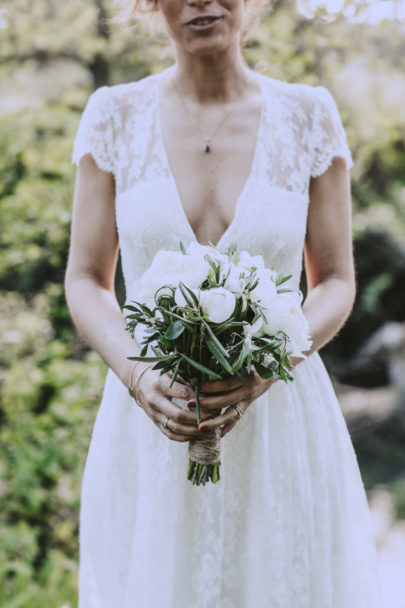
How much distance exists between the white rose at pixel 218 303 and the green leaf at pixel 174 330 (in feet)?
0.20

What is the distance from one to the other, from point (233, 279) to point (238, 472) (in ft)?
2.09

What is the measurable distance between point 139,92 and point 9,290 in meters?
2.68

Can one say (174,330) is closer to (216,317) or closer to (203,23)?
(216,317)

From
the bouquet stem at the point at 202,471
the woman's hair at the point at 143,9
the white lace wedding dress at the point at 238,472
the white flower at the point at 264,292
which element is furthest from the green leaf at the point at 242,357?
the woman's hair at the point at 143,9

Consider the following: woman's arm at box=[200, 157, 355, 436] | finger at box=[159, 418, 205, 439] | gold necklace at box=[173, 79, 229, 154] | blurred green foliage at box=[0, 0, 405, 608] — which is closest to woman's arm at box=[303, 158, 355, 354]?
woman's arm at box=[200, 157, 355, 436]

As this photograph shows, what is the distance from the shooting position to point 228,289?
1.43 metres

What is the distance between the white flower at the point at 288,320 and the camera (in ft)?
4.67

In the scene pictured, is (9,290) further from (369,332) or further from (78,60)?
(369,332)

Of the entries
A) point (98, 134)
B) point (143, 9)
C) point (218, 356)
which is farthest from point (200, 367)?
point (143, 9)

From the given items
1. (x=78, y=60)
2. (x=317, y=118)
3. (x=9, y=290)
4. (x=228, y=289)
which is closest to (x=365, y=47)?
(x=78, y=60)

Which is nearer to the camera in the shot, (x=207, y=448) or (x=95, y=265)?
(x=207, y=448)

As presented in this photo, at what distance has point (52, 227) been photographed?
13.2ft

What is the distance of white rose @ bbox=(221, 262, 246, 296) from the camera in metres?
1.42

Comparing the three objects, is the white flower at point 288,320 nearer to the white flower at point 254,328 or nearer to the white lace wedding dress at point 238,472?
the white flower at point 254,328
